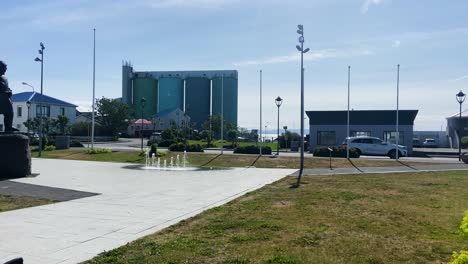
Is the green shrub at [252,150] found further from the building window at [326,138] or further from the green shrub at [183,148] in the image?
the building window at [326,138]

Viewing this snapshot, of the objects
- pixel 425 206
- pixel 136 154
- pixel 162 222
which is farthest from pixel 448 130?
pixel 162 222

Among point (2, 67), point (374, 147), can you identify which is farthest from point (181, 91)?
point (2, 67)

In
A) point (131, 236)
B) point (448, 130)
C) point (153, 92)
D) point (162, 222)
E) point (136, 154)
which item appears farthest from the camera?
point (153, 92)

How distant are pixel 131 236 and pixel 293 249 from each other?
282 cm

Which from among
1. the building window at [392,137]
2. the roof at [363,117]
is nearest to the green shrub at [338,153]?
the building window at [392,137]

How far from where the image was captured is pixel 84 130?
7281 cm

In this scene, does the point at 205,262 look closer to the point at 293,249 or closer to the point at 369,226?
the point at 293,249

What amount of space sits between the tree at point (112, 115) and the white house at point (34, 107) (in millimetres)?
6697

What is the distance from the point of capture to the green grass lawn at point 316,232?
626cm

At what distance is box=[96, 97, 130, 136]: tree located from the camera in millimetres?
78062

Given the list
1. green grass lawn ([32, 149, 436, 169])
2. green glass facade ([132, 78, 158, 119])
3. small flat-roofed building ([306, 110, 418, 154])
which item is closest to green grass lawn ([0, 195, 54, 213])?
green grass lawn ([32, 149, 436, 169])

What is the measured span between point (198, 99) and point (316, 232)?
89.2 m

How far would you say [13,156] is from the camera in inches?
672

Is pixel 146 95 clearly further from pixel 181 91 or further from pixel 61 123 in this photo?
pixel 61 123
